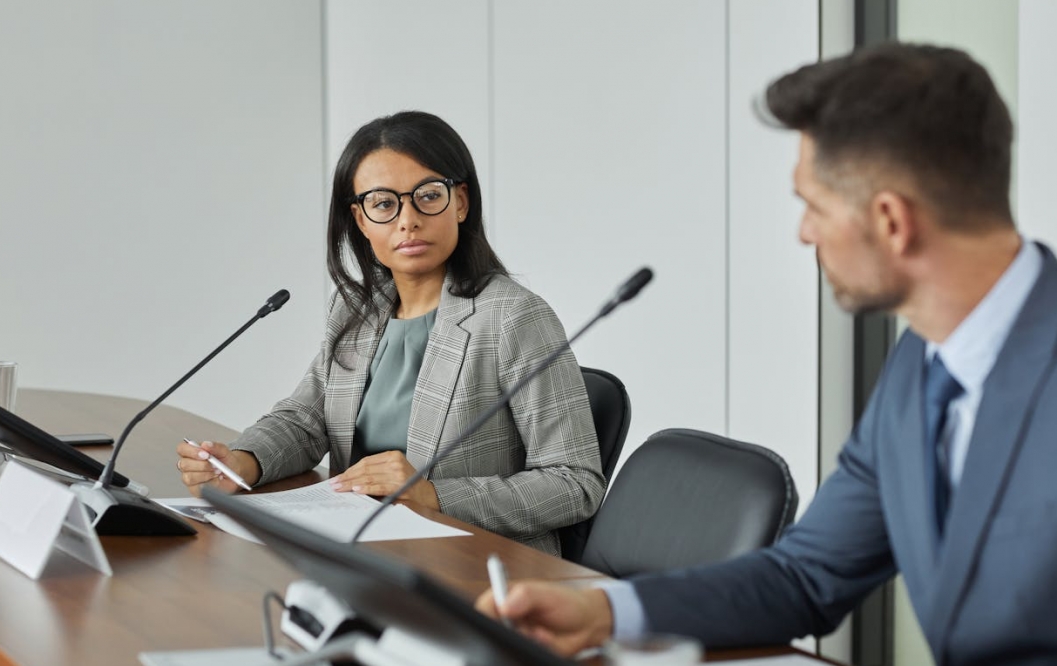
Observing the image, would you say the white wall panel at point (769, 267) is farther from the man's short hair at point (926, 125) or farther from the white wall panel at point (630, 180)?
the man's short hair at point (926, 125)

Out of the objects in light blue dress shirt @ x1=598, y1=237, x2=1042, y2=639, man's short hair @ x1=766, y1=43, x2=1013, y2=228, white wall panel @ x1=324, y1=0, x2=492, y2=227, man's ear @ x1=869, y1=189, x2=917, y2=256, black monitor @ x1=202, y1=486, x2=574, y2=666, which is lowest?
black monitor @ x1=202, y1=486, x2=574, y2=666

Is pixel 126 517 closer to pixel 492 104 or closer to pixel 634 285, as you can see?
pixel 634 285

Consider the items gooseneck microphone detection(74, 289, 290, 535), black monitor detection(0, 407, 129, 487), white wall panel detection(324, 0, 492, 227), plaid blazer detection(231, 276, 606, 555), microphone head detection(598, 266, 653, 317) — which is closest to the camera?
microphone head detection(598, 266, 653, 317)

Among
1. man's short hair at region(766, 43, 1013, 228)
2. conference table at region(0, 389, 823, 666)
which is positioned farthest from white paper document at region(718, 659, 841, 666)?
man's short hair at region(766, 43, 1013, 228)

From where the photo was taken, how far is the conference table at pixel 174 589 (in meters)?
1.39

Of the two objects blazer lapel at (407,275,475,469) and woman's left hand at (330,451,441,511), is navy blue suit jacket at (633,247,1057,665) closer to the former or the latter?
woman's left hand at (330,451,441,511)

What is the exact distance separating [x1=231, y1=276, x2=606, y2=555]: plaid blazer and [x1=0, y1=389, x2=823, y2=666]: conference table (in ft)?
0.70

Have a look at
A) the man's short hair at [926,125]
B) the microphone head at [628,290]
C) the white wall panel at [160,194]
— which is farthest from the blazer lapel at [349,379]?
the white wall panel at [160,194]

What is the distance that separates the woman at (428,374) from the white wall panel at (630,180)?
1472 millimetres

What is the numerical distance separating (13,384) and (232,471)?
0.78m

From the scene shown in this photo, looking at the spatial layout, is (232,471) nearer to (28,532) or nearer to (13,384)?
(28,532)

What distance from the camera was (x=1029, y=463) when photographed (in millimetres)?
1203

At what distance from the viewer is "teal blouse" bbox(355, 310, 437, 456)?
257cm

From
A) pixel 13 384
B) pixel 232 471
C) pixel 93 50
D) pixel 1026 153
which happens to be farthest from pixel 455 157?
pixel 93 50
